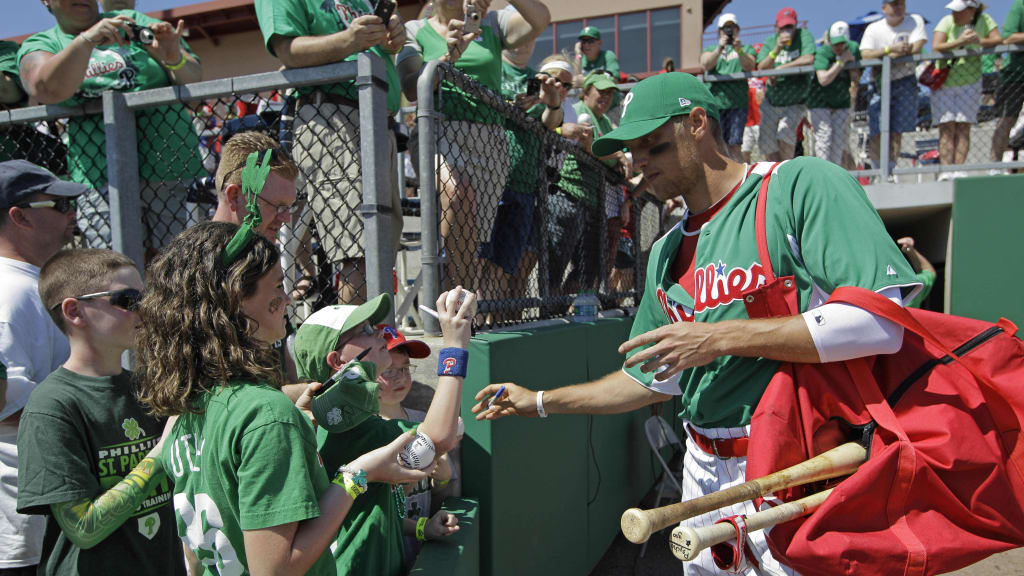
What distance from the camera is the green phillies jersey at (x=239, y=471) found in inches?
56.9

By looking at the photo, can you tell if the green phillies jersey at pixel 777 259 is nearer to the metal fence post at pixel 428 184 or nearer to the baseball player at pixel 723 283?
the baseball player at pixel 723 283

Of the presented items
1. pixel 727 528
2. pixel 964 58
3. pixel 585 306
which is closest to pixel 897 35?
pixel 964 58

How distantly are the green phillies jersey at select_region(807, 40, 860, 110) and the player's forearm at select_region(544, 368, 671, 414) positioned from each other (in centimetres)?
688

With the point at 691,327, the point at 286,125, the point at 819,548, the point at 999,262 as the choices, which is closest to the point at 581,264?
the point at 286,125

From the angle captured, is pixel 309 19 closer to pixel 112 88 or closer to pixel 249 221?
pixel 112 88

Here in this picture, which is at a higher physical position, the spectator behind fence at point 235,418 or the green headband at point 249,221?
the green headband at point 249,221

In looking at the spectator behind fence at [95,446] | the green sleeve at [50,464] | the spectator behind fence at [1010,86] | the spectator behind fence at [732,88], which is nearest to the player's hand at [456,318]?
the spectator behind fence at [95,446]

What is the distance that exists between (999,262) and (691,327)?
727cm

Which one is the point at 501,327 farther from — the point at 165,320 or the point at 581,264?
the point at 165,320

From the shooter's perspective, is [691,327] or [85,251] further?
[85,251]

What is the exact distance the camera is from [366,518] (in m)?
2.11

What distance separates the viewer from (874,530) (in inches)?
63.0

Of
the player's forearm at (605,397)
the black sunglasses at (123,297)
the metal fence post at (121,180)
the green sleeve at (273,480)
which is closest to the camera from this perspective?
the green sleeve at (273,480)

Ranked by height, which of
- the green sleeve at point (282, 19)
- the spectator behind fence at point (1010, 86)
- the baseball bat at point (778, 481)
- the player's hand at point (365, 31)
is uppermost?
the spectator behind fence at point (1010, 86)
